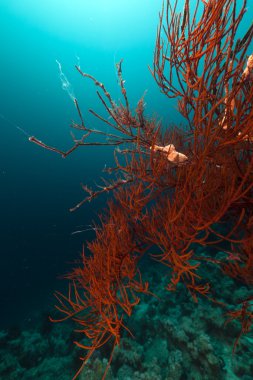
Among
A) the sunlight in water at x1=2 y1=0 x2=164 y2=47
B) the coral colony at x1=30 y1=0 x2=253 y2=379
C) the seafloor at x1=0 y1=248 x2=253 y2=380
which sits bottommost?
the seafloor at x1=0 y1=248 x2=253 y2=380

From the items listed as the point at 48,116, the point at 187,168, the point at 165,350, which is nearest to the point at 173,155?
the point at 187,168

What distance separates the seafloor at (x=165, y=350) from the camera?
120 inches

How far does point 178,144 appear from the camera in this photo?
3146 millimetres

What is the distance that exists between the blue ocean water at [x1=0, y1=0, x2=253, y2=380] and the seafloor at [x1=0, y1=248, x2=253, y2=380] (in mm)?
264

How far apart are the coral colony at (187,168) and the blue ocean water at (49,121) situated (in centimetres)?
166

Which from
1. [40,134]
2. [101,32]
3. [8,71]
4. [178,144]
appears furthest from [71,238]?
[101,32]

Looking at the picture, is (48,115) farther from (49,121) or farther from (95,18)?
(95,18)

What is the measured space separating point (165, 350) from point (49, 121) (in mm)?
26857

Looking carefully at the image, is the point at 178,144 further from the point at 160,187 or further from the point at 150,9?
the point at 150,9

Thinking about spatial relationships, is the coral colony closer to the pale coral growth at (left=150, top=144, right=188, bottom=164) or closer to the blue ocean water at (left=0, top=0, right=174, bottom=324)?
the pale coral growth at (left=150, top=144, right=188, bottom=164)

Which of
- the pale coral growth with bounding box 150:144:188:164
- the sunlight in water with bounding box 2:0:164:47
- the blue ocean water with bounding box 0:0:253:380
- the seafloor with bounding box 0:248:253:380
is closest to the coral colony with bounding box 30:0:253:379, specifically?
the pale coral growth with bounding box 150:144:188:164

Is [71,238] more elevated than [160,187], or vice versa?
[160,187]

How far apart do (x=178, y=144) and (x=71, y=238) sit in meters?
12.8

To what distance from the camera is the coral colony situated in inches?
63.0
